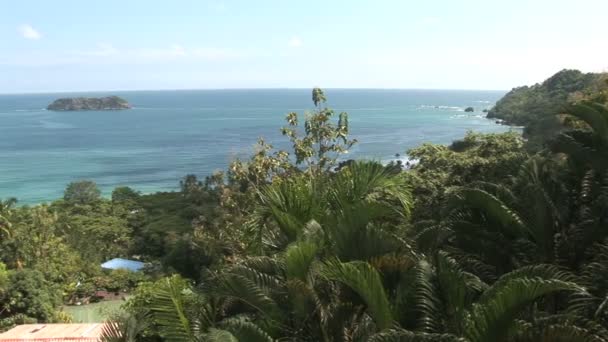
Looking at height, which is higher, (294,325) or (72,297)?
(294,325)

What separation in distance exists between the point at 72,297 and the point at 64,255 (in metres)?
2.13

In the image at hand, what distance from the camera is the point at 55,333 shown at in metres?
9.99

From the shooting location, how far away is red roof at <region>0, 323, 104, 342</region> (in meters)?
9.56

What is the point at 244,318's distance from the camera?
12.8 feet

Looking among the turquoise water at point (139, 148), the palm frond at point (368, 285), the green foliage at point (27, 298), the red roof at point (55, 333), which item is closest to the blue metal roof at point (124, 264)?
the green foliage at point (27, 298)

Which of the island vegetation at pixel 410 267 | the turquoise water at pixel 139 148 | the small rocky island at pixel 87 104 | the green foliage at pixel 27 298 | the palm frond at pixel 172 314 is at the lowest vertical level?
the turquoise water at pixel 139 148

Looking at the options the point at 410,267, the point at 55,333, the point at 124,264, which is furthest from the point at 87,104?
the point at 410,267

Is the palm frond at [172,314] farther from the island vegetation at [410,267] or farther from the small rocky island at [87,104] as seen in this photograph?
the small rocky island at [87,104]

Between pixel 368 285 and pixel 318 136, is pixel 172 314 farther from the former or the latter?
pixel 318 136

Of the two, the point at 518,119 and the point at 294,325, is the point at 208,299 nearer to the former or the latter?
the point at 294,325

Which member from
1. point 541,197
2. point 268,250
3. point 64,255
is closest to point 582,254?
point 541,197

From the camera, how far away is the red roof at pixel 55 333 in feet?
31.4

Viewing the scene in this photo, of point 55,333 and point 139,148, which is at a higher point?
point 55,333

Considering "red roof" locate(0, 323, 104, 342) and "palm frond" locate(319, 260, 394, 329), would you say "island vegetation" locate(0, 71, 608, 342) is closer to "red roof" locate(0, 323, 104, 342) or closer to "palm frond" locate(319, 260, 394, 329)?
"palm frond" locate(319, 260, 394, 329)
